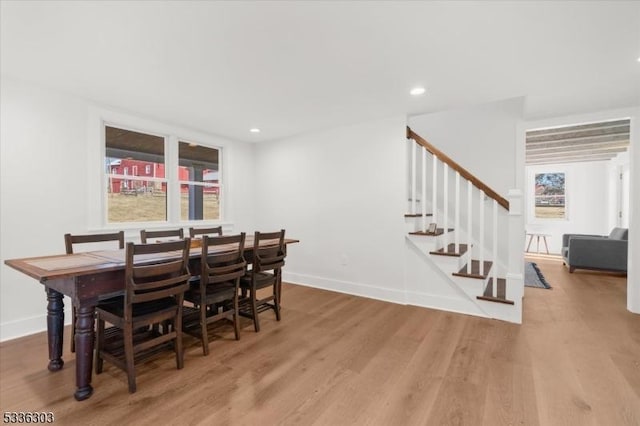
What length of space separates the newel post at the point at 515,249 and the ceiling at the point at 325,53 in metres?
1.08

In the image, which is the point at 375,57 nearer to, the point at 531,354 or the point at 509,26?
the point at 509,26

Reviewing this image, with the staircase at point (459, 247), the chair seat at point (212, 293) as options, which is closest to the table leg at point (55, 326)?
the chair seat at point (212, 293)

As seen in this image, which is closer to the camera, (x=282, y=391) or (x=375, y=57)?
(x=282, y=391)

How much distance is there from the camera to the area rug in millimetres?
4547

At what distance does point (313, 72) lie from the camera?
2.53 metres

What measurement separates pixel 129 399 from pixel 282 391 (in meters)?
0.94

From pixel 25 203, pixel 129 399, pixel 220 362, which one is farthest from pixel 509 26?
pixel 25 203

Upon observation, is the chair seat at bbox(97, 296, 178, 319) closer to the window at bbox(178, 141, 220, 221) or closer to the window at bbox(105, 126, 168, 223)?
the window at bbox(105, 126, 168, 223)

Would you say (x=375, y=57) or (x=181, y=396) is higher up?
(x=375, y=57)

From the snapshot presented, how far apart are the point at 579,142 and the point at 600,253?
2007 millimetres

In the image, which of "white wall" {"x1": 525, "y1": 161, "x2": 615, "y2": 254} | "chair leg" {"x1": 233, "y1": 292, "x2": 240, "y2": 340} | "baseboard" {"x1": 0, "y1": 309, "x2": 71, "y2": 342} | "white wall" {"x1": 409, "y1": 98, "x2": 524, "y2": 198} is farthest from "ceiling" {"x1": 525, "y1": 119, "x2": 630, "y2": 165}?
"baseboard" {"x1": 0, "y1": 309, "x2": 71, "y2": 342}

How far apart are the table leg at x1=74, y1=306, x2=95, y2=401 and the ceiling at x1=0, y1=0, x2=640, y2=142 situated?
183cm

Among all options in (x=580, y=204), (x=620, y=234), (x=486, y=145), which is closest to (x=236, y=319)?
(x=486, y=145)

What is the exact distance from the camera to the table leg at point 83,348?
1.81 meters
